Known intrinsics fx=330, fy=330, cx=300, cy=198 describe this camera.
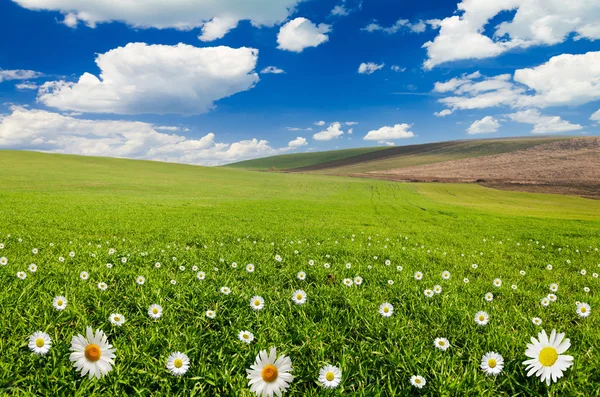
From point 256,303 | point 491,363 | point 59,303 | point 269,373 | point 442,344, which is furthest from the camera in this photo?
point 256,303

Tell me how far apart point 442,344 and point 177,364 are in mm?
2473

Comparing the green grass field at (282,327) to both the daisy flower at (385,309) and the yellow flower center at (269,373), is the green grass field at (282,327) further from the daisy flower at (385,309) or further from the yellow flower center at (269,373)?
the yellow flower center at (269,373)

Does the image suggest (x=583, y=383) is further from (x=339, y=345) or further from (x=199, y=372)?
(x=199, y=372)

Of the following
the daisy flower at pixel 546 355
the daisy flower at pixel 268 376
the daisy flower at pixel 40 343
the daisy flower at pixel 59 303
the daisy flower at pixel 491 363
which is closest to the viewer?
the daisy flower at pixel 268 376

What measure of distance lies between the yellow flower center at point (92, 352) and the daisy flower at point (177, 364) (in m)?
0.52

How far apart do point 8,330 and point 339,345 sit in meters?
3.38

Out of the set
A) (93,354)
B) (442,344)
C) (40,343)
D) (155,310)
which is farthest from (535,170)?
(40,343)

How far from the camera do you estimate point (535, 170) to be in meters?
85.2

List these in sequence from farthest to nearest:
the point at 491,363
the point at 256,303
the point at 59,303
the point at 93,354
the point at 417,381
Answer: the point at 256,303, the point at 59,303, the point at 491,363, the point at 417,381, the point at 93,354

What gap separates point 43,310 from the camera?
3.70 m

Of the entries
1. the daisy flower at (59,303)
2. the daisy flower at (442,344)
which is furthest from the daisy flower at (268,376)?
the daisy flower at (59,303)

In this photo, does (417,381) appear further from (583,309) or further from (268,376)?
(583,309)

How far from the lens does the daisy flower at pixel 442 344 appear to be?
3086 millimetres

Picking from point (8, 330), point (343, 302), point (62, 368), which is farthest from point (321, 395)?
point (8, 330)
